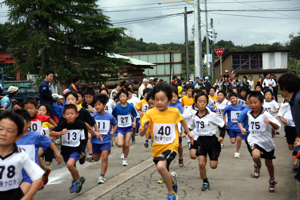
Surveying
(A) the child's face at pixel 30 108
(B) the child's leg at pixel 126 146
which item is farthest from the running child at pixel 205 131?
(A) the child's face at pixel 30 108

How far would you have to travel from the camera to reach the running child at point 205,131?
6.84m

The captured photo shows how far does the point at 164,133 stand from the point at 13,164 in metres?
2.76

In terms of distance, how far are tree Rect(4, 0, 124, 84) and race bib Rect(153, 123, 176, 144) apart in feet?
49.8

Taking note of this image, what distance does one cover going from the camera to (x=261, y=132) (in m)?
6.82

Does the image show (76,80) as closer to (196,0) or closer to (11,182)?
(11,182)

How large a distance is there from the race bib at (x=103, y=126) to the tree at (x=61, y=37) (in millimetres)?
12849

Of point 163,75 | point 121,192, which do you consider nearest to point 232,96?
point 121,192

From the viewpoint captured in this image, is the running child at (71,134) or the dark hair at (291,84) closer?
the dark hair at (291,84)

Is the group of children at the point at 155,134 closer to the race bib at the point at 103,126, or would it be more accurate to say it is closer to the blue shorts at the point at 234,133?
the race bib at the point at 103,126

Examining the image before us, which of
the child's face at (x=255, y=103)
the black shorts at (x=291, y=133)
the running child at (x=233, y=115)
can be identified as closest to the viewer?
the child's face at (x=255, y=103)

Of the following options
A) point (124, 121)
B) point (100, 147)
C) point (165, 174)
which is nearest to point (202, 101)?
point (165, 174)

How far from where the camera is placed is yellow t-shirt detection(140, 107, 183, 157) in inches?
235

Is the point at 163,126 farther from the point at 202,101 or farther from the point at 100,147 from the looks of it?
the point at 100,147

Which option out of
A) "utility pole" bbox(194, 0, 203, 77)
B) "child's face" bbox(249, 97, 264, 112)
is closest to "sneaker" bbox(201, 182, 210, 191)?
"child's face" bbox(249, 97, 264, 112)
